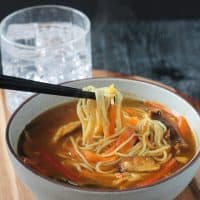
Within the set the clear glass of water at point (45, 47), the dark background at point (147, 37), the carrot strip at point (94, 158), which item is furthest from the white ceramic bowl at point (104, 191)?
the dark background at point (147, 37)

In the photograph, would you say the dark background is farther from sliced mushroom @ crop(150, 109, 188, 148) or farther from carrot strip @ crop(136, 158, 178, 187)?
carrot strip @ crop(136, 158, 178, 187)

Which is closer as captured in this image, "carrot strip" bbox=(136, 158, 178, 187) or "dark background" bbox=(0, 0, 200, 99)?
"carrot strip" bbox=(136, 158, 178, 187)

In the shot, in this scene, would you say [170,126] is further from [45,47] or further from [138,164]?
[45,47]

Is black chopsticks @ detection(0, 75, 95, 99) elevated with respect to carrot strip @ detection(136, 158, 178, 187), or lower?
elevated

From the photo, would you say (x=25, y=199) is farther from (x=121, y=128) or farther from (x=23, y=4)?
(x=23, y=4)

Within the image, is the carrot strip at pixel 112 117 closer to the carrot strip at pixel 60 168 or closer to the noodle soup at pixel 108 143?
the noodle soup at pixel 108 143

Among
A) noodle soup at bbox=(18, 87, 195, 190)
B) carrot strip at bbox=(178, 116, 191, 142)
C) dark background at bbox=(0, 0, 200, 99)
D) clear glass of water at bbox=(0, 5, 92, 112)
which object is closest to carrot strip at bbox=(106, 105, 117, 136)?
noodle soup at bbox=(18, 87, 195, 190)
